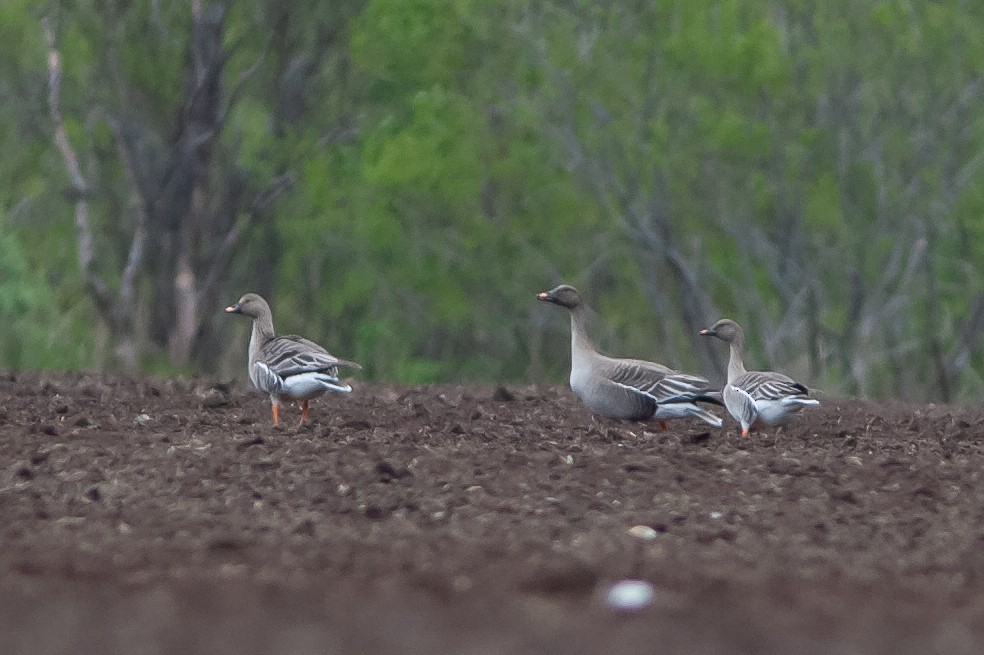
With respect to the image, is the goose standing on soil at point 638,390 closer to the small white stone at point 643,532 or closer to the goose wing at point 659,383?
the goose wing at point 659,383

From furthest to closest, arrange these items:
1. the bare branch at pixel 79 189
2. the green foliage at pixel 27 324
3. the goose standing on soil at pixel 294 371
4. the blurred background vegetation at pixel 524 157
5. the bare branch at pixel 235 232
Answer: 1. the bare branch at pixel 235 232
2. the blurred background vegetation at pixel 524 157
3. the bare branch at pixel 79 189
4. the green foliage at pixel 27 324
5. the goose standing on soil at pixel 294 371

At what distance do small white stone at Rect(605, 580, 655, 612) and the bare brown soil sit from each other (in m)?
0.08

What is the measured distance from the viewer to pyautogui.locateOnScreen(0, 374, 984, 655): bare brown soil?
657cm

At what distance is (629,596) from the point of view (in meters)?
7.24

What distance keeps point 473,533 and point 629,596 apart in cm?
218

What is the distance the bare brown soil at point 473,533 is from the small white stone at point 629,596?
0.08 metres

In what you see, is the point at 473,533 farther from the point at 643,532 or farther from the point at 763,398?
the point at 763,398

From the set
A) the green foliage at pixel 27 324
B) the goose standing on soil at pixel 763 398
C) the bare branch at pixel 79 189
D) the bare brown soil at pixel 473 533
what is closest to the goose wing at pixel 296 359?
the bare brown soil at pixel 473 533

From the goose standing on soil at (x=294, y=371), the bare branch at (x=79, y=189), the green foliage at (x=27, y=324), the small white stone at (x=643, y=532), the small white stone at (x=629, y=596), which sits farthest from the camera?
the bare branch at (x=79, y=189)

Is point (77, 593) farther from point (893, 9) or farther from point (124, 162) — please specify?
point (893, 9)

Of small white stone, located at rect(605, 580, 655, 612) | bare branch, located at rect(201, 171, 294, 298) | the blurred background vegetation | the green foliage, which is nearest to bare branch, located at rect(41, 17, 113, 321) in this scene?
the blurred background vegetation

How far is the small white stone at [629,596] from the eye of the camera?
709 cm

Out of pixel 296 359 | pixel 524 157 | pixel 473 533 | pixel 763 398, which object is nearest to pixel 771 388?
pixel 763 398

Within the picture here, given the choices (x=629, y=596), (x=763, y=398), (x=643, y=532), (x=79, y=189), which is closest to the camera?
(x=629, y=596)
